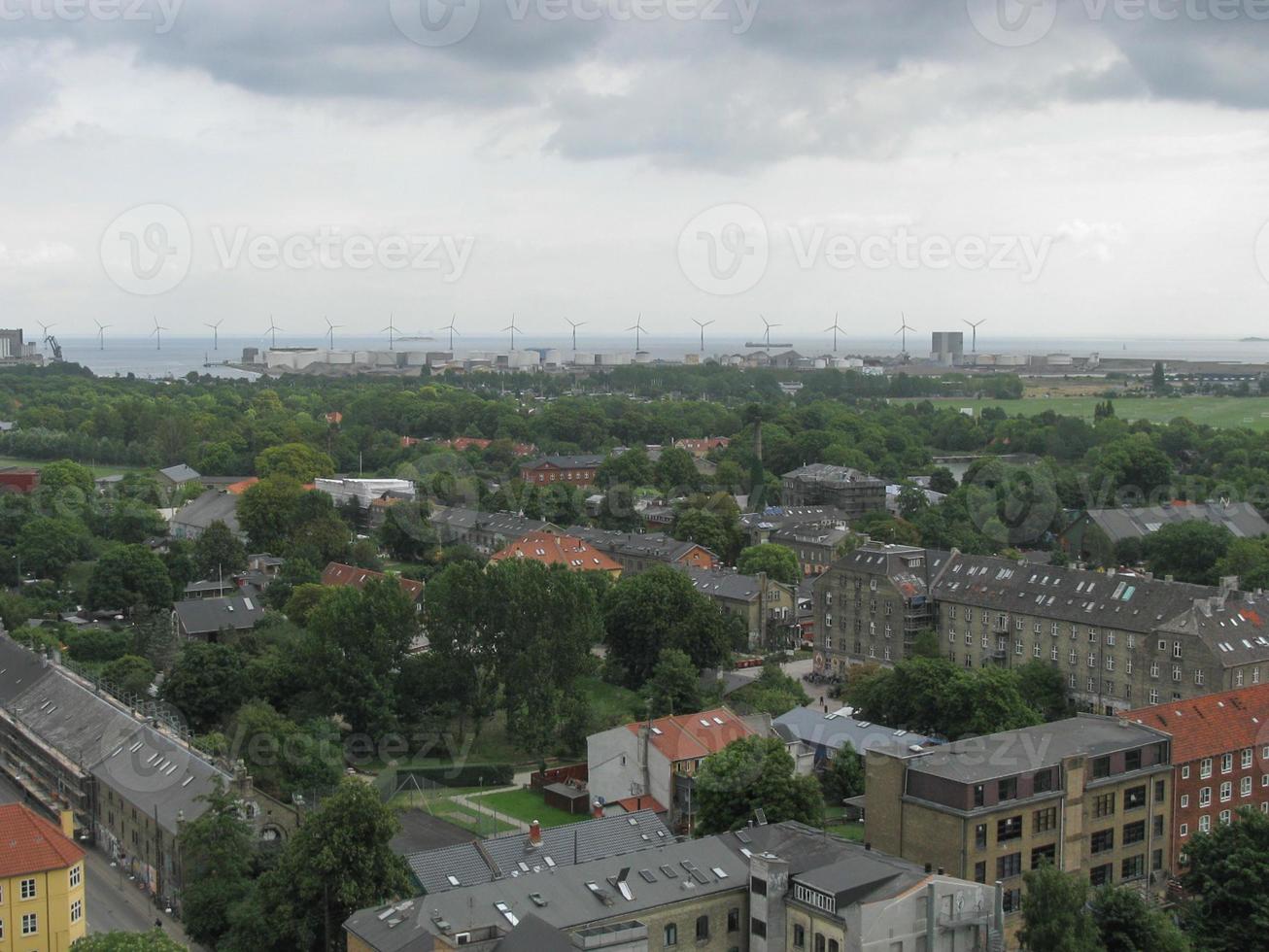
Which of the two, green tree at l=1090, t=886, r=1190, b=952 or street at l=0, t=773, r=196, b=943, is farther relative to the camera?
street at l=0, t=773, r=196, b=943

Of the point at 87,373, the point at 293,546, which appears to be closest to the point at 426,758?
the point at 293,546

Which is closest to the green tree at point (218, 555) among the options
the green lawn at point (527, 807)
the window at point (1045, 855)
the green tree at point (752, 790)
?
the green lawn at point (527, 807)

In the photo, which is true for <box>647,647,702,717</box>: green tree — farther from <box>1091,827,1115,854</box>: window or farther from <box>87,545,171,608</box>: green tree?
<box>87,545,171,608</box>: green tree

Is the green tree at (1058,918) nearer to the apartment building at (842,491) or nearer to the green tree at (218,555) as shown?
the green tree at (218,555)

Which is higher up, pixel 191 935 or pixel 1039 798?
pixel 1039 798

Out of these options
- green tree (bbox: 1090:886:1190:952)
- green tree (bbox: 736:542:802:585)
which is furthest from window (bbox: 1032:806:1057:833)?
green tree (bbox: 736:542:802:585)

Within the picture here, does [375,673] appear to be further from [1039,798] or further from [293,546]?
[293,546]

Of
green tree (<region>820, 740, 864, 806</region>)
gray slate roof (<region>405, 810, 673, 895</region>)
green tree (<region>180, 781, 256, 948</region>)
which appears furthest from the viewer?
green tree (<region>820, 740, 864, 806</region>)
